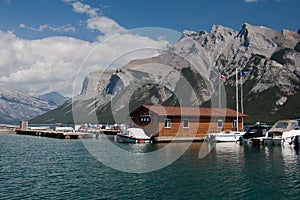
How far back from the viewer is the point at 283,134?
225 feet

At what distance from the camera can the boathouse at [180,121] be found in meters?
74.5

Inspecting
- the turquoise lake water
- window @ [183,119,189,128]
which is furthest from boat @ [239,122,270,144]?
the turquoise lake water

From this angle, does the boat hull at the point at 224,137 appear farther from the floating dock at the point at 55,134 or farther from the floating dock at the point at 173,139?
the floating dock at the point at 55,134

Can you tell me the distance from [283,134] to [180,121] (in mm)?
22311

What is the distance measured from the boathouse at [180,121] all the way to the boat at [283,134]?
11.9 meters

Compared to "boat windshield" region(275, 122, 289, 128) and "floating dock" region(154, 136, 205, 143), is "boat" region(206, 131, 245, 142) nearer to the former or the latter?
"floating dock" region(154, 136, 205, 143)

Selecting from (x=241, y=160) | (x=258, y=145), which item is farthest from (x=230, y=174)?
(x=258, y=145)

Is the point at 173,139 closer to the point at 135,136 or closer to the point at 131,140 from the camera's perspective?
the point at 135,136

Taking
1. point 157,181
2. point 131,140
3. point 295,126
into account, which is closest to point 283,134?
point 295,126

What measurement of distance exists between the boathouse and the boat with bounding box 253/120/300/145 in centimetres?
1188

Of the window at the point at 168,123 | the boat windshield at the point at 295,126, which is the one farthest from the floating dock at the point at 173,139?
A: the boat windshield at the point at 295,126

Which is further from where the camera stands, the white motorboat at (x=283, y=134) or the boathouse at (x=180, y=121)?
the boathouse at (x=180, y=121)

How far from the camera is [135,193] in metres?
27.0

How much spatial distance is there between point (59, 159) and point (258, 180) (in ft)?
92.7
